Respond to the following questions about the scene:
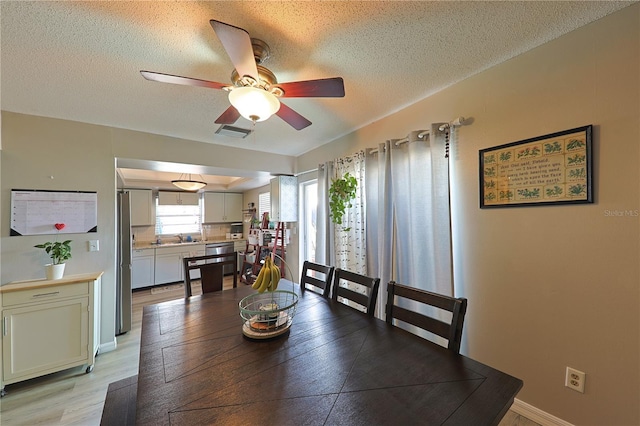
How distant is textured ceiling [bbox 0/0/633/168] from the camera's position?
1297 millimetres

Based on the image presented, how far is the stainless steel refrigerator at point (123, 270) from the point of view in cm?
312

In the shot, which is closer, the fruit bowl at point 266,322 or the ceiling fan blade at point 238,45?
the ceiling fan blade at point 238,45

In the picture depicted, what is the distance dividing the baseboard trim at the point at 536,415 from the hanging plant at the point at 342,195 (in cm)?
195

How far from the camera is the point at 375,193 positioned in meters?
2.74

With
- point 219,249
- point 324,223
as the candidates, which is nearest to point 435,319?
point 324,223

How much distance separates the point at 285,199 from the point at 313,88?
2.71 m

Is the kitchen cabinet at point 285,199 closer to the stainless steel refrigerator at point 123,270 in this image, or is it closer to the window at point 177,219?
the stainless steel refrigerator at point 123,270

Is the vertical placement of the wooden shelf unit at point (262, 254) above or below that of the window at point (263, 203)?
below

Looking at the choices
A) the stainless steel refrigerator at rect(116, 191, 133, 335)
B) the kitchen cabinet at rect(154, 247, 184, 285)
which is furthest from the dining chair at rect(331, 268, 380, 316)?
the kitchen cabinet at rect(154, 247, 184, 285)

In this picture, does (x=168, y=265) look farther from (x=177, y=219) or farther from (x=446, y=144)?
(x=446, y=144)

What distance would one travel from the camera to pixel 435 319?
1447 millimetres

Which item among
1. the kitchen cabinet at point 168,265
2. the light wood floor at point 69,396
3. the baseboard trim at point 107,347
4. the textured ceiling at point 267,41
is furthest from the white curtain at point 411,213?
the kitchen cabinet at point 168,265

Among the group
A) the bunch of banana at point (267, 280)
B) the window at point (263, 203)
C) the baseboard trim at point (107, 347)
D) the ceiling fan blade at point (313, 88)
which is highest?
the ceiling fan blade at point (313, 88)

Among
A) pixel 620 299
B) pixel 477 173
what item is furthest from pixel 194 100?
pixel 620 299
